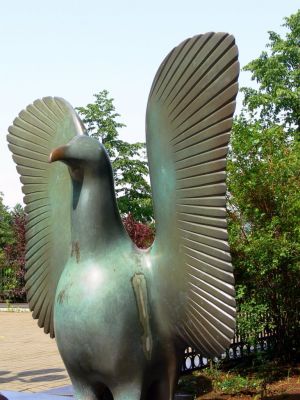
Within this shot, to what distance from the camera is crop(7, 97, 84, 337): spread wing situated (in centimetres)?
298

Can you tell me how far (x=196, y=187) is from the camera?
2.46 m

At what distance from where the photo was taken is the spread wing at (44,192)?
9.79 ft

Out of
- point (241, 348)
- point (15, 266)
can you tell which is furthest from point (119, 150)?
point (241, 348)

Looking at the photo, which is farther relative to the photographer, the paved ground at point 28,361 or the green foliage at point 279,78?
the green foliage at point 279,78

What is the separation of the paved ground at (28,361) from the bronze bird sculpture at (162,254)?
484 cm

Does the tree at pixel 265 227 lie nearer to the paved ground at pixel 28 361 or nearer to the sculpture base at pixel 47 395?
the sculpture base at pixel 47 395

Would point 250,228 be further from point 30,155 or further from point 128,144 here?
point 128,144

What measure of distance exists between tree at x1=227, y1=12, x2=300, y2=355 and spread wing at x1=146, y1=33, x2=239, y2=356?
430cm

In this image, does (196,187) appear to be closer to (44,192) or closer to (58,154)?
(58,154)

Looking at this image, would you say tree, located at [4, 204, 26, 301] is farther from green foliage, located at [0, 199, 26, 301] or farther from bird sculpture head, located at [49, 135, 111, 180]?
bird sculpture head, located at [49, 135, 111, 180]

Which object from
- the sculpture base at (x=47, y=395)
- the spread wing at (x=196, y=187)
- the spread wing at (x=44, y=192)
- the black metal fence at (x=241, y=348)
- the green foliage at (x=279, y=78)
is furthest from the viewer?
the green foliage at (x=279, y=78)

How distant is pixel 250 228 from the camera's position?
7191mm

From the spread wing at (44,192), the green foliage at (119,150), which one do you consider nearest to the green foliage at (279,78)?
the green foliage at (119,150)

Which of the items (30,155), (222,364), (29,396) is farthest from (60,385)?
(30,155)
